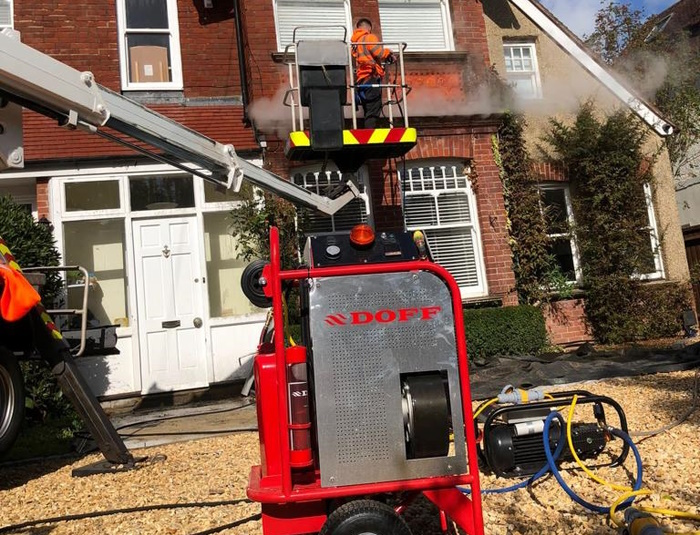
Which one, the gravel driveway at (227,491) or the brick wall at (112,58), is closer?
the gravel driveway at (227,491)

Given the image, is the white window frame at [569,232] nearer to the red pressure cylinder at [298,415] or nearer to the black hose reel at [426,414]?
the black hose reel at [426,414]

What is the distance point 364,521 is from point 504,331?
6311mm

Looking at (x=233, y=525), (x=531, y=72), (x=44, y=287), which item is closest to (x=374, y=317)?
(x=233, y=525)

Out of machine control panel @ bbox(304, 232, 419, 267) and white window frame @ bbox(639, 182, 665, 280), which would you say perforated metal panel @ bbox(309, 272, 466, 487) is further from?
white window frame @ bbox(639, 182, 665, 280)

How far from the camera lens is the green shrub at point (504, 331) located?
7.98 metres

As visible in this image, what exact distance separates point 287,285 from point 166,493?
79.4 inches

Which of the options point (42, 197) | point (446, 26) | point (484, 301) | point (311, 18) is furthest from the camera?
point (446, 26)

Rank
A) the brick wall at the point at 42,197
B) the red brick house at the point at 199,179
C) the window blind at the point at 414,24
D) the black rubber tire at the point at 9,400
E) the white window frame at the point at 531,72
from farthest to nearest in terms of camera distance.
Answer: the white window frame at the point at 531,72, the window blind at the point at 414,24, the red brick house at the point at 199,179, the brick wall at the point at 42,197, the black rubber tire at the point at 9,400

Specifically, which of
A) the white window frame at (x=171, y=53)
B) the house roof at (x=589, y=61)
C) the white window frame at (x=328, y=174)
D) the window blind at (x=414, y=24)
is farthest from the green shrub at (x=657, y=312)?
the white window frame at (x=171, y=53)

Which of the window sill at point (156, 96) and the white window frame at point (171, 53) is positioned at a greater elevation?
the white window frame at point (171, 53)

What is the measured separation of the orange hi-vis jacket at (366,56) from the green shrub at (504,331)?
146 inches

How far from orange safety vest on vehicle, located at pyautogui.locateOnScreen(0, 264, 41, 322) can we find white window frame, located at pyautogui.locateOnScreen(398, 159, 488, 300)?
606 centimetres

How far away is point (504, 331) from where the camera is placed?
26.8 ft

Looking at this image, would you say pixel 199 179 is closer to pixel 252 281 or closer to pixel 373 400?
pixel 252 281
